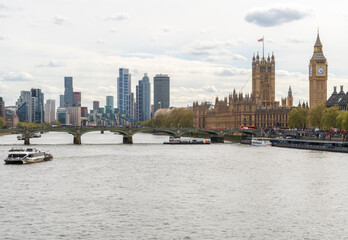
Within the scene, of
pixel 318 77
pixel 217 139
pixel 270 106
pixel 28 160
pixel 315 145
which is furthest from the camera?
pixel 270 106

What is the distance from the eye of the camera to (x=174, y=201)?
1752 inches

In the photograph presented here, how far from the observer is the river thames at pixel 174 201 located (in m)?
35.6

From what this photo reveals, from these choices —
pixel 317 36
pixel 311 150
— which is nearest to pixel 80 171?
pixel 311 150

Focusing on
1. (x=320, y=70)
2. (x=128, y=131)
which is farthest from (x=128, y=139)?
(x=320, y=70)

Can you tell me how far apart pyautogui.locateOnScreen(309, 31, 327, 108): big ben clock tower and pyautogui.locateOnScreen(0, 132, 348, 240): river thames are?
102 m

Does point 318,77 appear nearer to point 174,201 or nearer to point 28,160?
point 28,160

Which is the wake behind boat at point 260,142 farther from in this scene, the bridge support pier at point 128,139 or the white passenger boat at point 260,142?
the bridge support pier at point 128,139

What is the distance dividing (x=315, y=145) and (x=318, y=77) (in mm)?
72042

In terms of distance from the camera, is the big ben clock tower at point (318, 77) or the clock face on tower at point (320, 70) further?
the clock face on tower at point (320, 70)

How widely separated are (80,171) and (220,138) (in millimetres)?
76338

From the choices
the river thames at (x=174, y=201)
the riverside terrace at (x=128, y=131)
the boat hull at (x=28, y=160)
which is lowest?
the river thames at (x=174, y=201)

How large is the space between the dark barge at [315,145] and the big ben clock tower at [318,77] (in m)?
55.3

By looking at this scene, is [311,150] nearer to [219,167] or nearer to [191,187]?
[219,167]

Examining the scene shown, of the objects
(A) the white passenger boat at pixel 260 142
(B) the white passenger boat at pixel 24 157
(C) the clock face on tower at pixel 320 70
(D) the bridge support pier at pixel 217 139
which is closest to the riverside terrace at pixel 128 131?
(D) the bridge support pier at pixel 217 139
